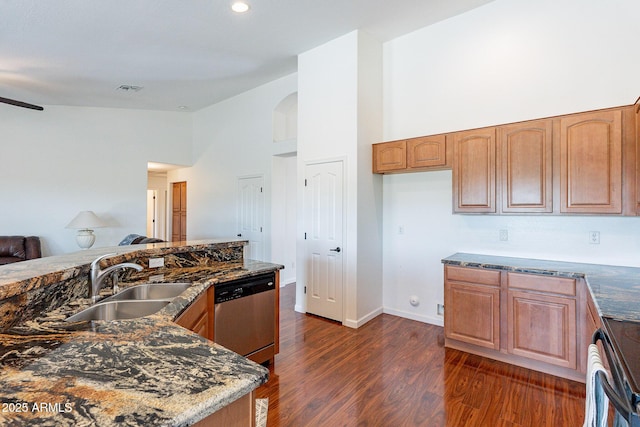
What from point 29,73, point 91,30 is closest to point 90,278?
point 91,30

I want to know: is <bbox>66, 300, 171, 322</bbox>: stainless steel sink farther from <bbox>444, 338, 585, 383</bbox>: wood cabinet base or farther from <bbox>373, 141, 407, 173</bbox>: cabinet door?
<bbox>373, 141, 407, 173</bbox>: cabinet door

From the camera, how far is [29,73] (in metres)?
4.41

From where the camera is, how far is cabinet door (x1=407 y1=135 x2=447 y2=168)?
3.40 m

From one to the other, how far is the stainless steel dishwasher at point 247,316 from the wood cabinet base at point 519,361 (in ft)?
5.76

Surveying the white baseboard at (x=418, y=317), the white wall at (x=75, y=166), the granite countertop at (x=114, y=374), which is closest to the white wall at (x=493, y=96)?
the white baseboard at (x=418, y=317)

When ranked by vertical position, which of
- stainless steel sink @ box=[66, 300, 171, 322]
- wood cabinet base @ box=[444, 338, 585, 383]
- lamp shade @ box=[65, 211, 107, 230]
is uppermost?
lamp shade @ box=[65, 211, 107, 230]

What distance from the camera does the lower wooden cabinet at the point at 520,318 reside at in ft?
8.08

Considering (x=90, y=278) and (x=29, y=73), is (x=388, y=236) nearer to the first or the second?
(x=90, y=278)

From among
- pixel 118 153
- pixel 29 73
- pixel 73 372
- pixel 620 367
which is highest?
pixel 29 73

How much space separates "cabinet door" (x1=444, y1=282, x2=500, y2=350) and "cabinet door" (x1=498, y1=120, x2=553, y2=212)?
32.5 inches

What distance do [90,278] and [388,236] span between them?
319cm

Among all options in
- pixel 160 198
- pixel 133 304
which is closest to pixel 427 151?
pixel 133 304

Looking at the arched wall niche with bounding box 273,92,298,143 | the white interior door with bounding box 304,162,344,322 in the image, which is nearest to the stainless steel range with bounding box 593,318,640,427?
the white interior door with bounding box 304,162,344,322

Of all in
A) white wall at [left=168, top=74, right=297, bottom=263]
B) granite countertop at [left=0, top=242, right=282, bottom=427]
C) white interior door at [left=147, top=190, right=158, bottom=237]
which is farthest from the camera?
white interior door at [left=147, top=190, right=158, bottom=237]
